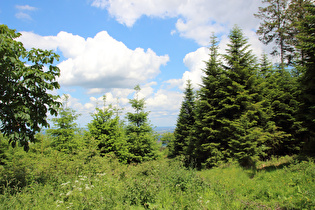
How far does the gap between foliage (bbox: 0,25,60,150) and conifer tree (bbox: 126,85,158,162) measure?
1385 centimetres

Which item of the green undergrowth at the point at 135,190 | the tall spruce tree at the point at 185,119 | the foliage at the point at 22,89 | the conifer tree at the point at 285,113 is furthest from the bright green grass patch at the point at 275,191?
the tall spruce tree at the point at 185,119

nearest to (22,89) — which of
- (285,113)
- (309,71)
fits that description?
(309,71)

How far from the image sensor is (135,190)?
209 inches

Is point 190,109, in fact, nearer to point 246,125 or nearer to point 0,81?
point 246,125

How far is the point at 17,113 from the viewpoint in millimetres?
4684

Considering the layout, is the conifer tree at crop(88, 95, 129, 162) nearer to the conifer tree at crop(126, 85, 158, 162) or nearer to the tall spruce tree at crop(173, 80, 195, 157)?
the conifer tree at crop(126, 85, 158, 162)

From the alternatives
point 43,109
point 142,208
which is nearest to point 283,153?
point 142,208

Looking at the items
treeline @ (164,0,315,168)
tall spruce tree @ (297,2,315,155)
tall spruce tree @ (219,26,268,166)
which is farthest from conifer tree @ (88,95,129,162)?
tall spruce tree @ (297,2,315,155)

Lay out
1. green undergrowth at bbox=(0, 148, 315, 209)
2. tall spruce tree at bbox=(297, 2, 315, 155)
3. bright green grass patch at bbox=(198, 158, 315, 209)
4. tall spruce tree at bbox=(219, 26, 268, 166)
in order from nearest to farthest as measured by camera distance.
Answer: green undergrowth at bbox=(0, 148, 315, 209) → bright green grass patch at bbox=(198, 158, 315, 209) → tall spruce tree at bbox=(297, 2, 315, 155) → tall spruce tree at bbox=(219, 26, 268, 166)

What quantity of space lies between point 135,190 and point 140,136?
552 inches

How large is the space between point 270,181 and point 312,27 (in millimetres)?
9205

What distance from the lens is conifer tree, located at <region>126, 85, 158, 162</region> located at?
62.4 ft

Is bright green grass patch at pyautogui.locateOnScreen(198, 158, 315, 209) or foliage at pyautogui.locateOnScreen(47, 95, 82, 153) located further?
foliage at pyautogui.locateOnScreen(47, 95, 82, 153)

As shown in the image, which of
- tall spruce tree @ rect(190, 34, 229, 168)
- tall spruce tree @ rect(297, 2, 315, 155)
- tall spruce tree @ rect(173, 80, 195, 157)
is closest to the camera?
tall spruce tree @ rect(297, 2, 315, 155)
